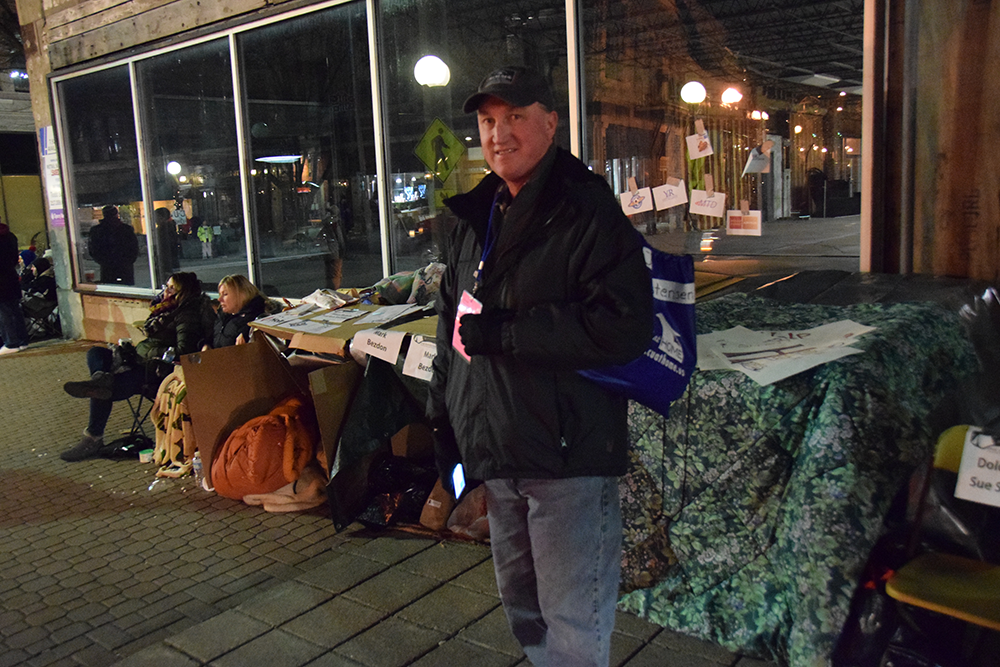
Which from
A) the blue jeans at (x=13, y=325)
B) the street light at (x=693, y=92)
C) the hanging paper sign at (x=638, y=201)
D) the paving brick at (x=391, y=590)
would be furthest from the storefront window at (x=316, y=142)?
the paving brick at (x=391, y=590)

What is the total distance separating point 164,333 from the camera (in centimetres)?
582

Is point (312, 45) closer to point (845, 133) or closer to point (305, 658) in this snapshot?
point (845, 133)

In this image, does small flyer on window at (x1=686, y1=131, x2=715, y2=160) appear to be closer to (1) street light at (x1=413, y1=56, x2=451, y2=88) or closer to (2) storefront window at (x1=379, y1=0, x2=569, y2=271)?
(2) storefront window at (x1=379, y1=0, x2=569, y2=271)

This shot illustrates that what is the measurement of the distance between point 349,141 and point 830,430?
6.46m

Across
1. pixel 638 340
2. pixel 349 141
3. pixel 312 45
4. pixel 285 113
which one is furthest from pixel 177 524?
pixel 285 113

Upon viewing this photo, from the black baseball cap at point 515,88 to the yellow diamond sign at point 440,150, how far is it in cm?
491

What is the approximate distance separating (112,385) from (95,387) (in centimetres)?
10

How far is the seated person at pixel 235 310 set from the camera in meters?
5.36

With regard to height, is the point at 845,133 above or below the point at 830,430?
above

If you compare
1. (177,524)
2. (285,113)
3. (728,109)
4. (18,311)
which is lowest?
(177,524)

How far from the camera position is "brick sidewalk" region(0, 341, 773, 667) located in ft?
9.84

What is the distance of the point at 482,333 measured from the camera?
2.01 metres

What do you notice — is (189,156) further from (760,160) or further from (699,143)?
(760,160)

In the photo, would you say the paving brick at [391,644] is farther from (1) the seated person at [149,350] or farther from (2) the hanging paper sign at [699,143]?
(2) the hanging paper sign at [699,143]
